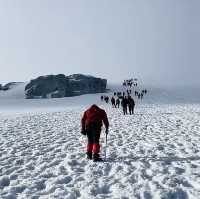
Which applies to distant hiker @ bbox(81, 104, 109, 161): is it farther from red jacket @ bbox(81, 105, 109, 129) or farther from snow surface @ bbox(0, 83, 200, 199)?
snow surface @ bbox(0, 83, 200, 199)

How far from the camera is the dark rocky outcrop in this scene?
111 m

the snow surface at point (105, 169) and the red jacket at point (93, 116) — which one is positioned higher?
the red jacket at point (93, 116)

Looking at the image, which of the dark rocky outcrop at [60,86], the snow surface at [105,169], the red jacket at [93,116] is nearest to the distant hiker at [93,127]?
the red jacket at [93,116]

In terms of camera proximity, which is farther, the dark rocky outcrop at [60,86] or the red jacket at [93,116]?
the dark rocky outcrop at [60,86]

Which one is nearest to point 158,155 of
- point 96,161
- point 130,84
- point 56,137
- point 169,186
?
point 96,161

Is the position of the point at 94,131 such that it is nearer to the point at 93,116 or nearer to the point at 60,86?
the point at 93,116

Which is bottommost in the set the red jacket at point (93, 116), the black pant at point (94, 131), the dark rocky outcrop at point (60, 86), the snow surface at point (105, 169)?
the snow surface at point (105, 169)

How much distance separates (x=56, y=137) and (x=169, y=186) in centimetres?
1026

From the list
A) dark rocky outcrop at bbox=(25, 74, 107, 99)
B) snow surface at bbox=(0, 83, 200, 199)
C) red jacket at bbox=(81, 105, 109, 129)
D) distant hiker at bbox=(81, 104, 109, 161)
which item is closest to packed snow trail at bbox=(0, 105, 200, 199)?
snow surface at bbox=(0, 83, 200, 199)

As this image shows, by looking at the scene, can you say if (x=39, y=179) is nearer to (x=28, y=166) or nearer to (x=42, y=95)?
(x=28, y=166)

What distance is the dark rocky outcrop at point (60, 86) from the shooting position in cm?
11071

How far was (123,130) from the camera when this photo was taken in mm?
21031

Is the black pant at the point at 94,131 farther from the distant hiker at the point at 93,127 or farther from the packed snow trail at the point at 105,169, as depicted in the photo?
the packed snow trail at the point at 105,169

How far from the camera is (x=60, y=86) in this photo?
11125 cm
